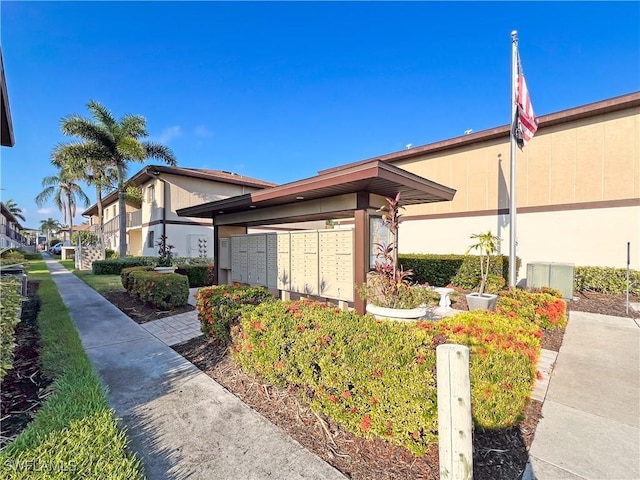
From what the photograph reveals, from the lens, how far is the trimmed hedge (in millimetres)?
10664

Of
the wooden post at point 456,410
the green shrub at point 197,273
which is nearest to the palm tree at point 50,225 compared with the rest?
the green shrub at point 197,273

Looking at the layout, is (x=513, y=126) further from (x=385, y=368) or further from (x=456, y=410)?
(x=456, y=410)

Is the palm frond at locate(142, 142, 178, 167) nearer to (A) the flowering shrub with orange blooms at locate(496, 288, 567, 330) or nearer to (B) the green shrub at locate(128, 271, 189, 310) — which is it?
(B) the green shrub at locate(128, 271, 189, 310)

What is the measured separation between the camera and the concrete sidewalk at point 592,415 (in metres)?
2.42

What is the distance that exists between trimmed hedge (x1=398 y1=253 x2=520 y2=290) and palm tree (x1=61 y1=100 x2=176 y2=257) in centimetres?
1624

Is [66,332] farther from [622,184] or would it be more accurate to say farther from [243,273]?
[622,184]

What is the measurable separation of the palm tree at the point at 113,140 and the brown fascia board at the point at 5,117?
10.7 m

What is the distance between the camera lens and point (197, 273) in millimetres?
12594

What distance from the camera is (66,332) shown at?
18.2 feet

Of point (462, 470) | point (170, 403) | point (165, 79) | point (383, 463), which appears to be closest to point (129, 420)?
point (170, 403)

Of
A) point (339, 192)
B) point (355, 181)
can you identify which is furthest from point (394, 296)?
point (339, 192)

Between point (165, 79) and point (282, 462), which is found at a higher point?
point (165, 79)

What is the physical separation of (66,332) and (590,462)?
25.5 ft

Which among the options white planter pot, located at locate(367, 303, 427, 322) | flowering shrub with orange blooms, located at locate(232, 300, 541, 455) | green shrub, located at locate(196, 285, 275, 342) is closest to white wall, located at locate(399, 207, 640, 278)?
white planter pot, located at locate(367, 303, 427, 322)
